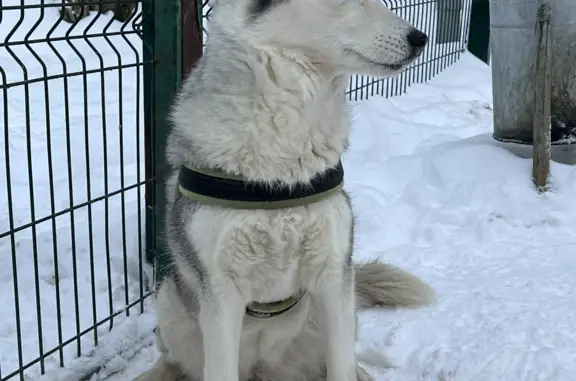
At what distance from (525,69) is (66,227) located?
9.63ft

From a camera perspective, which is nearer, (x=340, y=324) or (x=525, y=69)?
(x=340, y=324)

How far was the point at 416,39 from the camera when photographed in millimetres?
1977

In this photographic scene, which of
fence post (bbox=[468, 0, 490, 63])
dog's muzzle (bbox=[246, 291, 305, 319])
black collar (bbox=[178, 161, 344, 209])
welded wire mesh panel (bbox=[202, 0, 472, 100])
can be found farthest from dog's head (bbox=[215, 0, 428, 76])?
fence post (bbox=[468, 0, 490, 63])

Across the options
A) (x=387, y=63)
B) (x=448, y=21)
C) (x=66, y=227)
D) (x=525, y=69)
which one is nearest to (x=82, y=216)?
(x=66, y=227)

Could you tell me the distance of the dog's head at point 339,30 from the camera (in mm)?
1958

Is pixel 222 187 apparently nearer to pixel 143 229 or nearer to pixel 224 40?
pixel 224 40

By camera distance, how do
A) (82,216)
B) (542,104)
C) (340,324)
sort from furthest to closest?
(542,104) → (82,216) → (340,324)

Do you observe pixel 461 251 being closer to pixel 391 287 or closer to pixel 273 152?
pixel 391 287

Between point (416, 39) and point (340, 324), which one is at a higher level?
point (416, 39)

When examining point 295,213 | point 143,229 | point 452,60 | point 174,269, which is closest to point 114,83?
point 143,229

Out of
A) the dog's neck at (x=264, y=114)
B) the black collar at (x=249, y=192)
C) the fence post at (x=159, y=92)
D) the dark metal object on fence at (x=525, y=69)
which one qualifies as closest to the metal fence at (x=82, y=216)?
the fence post at (x=159, y=92)

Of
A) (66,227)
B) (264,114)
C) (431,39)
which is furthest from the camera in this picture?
(431,39)

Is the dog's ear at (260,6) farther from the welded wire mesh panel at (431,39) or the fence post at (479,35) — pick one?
the fence post at (479,35)

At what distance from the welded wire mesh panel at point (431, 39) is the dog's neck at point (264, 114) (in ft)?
14.2
